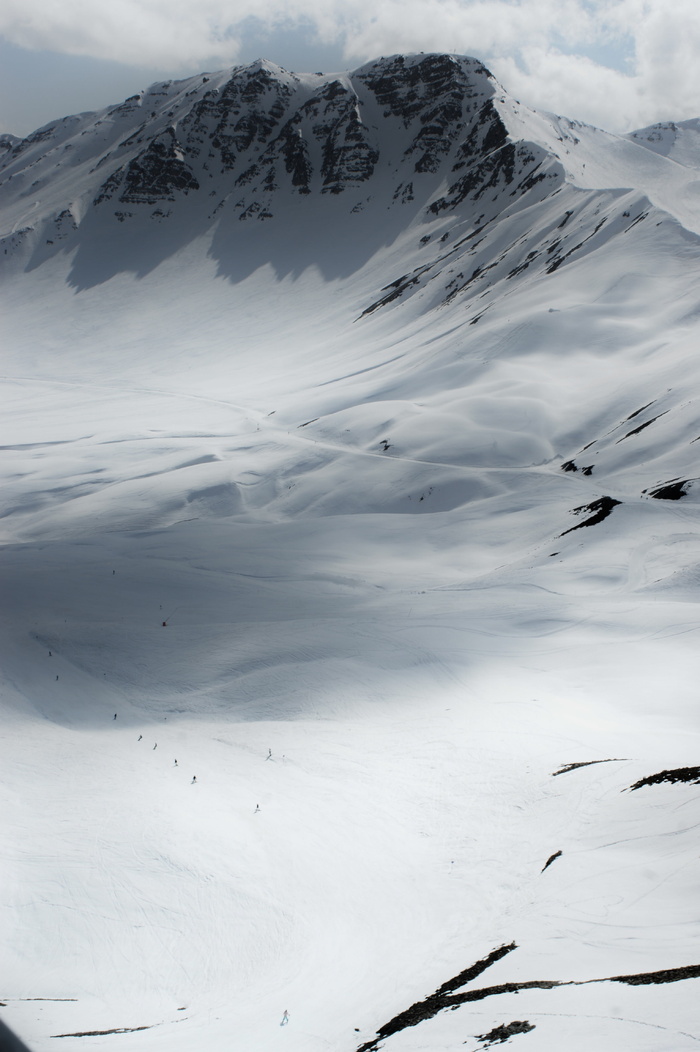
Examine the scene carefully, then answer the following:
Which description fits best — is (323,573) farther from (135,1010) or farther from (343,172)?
(343,172)

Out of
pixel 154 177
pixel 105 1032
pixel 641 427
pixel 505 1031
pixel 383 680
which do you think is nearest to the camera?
pixel 505 1031

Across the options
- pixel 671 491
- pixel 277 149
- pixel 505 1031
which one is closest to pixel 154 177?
pixel 277 149

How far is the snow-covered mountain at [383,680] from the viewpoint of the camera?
10039mm

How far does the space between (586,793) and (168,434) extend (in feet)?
178

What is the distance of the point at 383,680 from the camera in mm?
21609

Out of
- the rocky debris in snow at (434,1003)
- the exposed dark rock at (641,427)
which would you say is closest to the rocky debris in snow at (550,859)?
the rocky debris in snow at (434,1003)

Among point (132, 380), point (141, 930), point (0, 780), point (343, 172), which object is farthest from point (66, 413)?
point (343, 172)

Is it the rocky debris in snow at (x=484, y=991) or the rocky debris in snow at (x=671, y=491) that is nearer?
the rocky debris in snow at (x=484, y=991)

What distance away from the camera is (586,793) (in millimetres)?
13852

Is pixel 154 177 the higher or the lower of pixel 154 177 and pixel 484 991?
the higher

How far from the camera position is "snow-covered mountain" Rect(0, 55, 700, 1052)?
10.0 metres

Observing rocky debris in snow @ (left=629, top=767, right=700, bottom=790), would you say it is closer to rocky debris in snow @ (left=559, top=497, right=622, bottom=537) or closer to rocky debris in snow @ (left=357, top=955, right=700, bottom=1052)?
rocky debris in snow @ (left=357, top=955, right=700, bottom=1052)

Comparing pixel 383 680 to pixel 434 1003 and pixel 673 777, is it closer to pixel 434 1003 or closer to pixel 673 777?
pixel 673 777

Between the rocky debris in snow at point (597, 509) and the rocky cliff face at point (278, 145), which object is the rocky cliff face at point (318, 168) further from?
the rocky debris in snow at point (597, 509)
